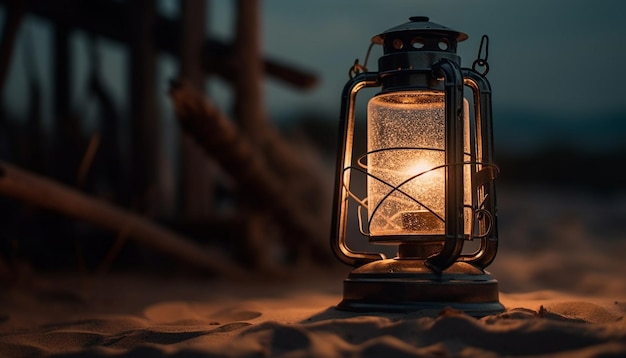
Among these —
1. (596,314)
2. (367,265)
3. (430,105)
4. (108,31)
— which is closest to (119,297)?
(367,265)

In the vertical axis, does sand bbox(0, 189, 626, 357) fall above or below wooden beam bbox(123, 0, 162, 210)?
below

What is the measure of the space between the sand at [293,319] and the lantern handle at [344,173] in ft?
0.80

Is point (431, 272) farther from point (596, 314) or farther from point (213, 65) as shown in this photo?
point (213, 65)

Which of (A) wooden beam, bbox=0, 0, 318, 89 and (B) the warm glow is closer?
(B) the warm glow

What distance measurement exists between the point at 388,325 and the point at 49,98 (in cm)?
569

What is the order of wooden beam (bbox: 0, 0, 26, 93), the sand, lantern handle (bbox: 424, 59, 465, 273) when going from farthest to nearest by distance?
wooden beam (bbox: 0, 0, 26, 93) → lantern handle (bbox: 424, 59, 465, 273) → the sand

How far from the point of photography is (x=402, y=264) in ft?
10.4

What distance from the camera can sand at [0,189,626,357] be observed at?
2.35m

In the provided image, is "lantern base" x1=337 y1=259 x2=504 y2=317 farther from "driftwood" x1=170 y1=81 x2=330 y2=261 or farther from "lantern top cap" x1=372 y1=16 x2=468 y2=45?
"driftwood" x1=170 y1=81 x2=330 y2=261

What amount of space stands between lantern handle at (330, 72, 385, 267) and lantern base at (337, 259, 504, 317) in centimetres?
14

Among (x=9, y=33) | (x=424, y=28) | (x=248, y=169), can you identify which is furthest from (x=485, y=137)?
(x=9, y=33)

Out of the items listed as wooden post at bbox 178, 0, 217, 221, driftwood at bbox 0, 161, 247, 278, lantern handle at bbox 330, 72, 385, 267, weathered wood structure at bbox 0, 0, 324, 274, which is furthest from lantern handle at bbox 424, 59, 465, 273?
wooden post at bbox 178, 0, 217, 221

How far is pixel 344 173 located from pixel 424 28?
2.15 feet

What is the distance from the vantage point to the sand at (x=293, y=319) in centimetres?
235
